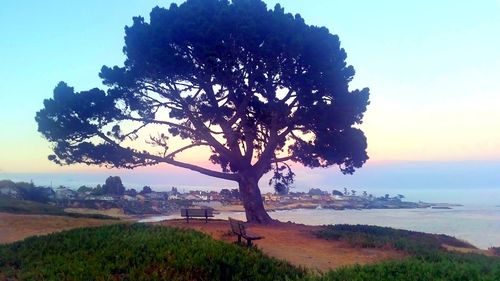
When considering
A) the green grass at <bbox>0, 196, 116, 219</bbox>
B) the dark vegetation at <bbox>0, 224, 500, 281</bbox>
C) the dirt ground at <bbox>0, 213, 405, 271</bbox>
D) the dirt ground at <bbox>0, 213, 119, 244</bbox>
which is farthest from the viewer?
the green grass at <bbox>0, 196, 116, 219</bbox>

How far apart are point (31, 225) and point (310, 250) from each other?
1376 cm

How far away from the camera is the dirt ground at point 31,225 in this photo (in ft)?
62.5

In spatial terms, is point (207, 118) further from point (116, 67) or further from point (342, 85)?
point (342, 85)

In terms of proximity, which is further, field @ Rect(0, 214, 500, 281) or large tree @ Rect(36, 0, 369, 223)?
large tree @ Rect(36, 0, 369, 223)

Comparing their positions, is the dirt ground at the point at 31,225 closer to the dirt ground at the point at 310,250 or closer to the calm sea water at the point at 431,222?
the dirt ground at the point at 310,250

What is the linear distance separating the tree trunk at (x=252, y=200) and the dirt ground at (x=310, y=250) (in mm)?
2802

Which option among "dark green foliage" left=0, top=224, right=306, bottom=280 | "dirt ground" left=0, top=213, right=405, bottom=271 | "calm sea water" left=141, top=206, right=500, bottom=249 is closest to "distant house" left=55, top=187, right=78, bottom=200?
"calm sea water" left=141, top=206, right=500, bottom=249

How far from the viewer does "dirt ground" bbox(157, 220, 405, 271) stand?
13.0 meters

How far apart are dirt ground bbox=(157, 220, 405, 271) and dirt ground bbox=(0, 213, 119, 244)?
278 inches

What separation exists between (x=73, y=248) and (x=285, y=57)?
1304 centimetres

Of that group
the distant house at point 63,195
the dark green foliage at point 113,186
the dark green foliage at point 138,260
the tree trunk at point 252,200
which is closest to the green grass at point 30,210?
the tree trunk at point 252,200

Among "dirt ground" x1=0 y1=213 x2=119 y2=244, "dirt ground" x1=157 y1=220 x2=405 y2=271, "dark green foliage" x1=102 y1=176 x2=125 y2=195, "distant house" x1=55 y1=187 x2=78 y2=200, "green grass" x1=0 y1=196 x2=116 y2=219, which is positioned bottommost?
"dirt ground" x1=157 y1=220 x2=405 y2=271

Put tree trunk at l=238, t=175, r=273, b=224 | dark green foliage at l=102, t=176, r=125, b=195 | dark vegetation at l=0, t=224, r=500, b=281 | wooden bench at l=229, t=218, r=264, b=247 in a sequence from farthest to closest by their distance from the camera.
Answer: dark green foliage at l=102, t=176, r=125, b=195, tree trunk at l=238, t=175, r=273, b=224, wooden bench at l=229, t=218, r=264, b=247, dark vegetation at l=0, t=224, r=500, b=281

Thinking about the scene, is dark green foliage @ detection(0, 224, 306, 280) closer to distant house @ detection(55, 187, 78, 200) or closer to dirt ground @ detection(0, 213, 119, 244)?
dirt ground @ detection(0, 213, 119, 244)
